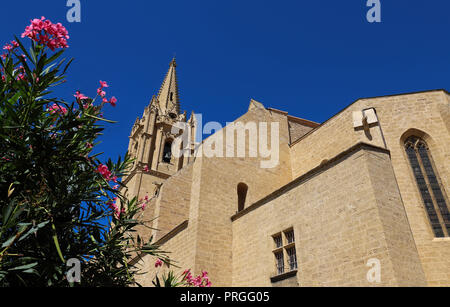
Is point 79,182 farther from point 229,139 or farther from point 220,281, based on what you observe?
point 229,139

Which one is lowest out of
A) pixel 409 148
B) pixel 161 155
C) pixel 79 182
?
pixel 79 182

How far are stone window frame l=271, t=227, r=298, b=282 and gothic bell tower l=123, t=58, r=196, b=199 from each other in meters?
17.4

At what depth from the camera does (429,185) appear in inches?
387

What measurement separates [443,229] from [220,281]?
21.9 ft

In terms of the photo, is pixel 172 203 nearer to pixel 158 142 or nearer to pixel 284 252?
pixel 284 252

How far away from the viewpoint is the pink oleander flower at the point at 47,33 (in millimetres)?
4391

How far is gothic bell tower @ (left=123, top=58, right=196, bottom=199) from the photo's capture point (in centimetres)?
2731

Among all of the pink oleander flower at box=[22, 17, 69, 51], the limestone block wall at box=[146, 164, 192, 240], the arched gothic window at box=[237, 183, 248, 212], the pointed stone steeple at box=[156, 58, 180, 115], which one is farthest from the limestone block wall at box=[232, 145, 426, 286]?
the pointed stone steeple at box=[156, 58, 180, 115]

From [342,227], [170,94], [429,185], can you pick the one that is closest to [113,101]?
[342,227]

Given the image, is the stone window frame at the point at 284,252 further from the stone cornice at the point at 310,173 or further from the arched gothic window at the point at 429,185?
the arched gothic window at the point at 429,185

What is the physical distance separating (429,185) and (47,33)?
1030cm

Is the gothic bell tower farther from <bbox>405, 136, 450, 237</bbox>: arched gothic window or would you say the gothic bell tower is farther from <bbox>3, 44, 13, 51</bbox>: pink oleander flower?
<bbox>3, 44, 13, 51</bbox>: pink oleander flower

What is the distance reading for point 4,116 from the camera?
13.5 ft
